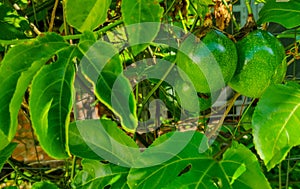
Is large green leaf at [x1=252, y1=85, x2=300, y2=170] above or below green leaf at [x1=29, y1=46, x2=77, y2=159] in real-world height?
below

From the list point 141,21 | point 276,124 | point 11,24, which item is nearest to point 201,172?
point 276,124

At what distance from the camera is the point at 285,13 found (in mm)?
892

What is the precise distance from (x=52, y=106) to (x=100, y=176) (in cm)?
34

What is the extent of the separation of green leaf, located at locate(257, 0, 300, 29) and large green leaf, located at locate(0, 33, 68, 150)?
0.37 metres

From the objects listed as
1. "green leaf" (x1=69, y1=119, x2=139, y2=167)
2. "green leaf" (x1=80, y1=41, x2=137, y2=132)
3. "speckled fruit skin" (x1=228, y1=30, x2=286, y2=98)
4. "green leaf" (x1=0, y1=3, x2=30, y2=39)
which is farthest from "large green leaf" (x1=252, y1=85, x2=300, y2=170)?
"green leaf" (x1=0, y1=3, x2=30, y2=39)

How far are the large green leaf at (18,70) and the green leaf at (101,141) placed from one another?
0.25 m

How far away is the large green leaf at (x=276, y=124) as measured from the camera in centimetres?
74

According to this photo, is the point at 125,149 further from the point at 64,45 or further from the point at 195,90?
the point at 64,45

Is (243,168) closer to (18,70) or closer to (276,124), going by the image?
(276,124)

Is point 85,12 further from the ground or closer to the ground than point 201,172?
further from the ground

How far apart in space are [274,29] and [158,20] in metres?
0.70

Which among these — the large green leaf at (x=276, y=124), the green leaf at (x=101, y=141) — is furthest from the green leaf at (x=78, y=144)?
the large green leaf at (x=276, y=124)

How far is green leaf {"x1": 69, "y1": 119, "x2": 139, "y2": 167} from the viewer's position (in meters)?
0.98

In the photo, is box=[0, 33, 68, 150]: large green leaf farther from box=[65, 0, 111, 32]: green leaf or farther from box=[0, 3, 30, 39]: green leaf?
box=[0, 3, 30, 39]: green leaf
